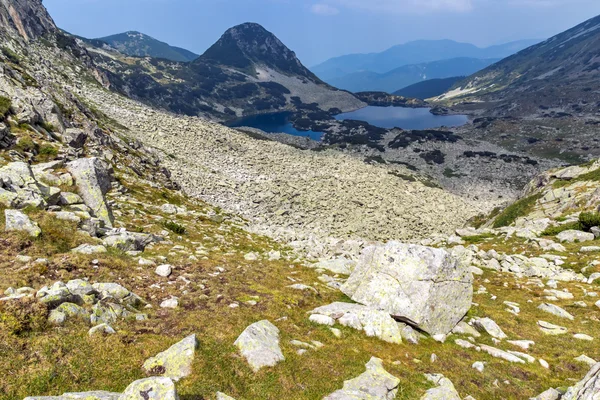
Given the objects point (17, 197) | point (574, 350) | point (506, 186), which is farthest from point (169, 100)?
point (574, 350)

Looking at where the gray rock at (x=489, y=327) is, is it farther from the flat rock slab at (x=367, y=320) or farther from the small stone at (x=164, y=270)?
the small stone at (x=164, y=270)

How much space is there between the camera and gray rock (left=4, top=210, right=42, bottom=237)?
38.4 feet

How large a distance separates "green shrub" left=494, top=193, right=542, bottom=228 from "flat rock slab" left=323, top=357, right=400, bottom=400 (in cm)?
3318

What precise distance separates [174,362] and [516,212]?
130 feet

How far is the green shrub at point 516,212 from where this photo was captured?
35.3 metres

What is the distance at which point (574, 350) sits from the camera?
11.7 metres

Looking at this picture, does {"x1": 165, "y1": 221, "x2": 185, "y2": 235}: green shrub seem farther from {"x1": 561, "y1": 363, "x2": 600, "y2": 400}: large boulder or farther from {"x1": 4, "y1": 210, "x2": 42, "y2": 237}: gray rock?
{"x1": 561, "y1": 363, "x2": 600, "y2": 400}: large boulder

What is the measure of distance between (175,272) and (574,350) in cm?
1551

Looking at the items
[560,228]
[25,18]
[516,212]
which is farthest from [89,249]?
[25,18]

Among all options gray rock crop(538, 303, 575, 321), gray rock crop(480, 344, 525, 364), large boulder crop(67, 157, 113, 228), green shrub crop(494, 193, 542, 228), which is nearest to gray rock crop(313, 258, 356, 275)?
gray rock crop(480, 344, 525, 364)

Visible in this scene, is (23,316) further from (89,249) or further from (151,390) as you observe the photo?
(89,249)

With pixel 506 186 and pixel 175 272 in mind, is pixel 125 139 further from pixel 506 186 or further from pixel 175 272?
pixel 506 186

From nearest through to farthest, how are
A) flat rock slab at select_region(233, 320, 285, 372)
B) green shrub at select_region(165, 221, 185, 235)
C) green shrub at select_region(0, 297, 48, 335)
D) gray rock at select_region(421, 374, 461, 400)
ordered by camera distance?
green shrub at select_region(0, 297, 48, 335) → gray rock at select_region(421, 374, 461, 400) → flat rock slab at select_region(233, 320, 285, 372) → green shrub at select_region(165, 221, 185, 235)

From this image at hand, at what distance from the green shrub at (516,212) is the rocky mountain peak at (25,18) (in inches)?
3823
